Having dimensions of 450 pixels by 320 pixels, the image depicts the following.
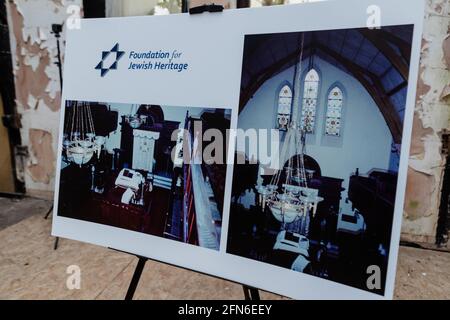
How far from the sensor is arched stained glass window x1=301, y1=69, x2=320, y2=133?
926 mm

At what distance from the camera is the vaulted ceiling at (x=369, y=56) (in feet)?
2.74

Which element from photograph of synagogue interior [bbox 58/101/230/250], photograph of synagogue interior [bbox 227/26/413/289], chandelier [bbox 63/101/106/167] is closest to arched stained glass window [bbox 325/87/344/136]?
photograph of synagogue interior [bbox 227/26/413/289]

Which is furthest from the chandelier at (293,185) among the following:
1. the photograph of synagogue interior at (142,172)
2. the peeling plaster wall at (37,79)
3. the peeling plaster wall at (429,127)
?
the peeling plaster wall at (37,79)

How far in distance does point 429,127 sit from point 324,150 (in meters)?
1.82

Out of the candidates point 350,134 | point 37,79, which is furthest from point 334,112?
point 37,79

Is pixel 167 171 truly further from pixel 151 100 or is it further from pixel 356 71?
pixel 356 71

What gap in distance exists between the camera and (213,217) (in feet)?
3.49

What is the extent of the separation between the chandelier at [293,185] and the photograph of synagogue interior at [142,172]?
17 cm

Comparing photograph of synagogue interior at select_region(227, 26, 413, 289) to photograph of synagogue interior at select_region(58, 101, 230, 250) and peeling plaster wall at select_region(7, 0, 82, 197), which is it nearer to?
photograph of synagogue interior at select_region(58, 101, 230, 250)

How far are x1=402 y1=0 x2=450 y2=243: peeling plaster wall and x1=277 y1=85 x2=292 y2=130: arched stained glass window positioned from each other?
5.80 feet

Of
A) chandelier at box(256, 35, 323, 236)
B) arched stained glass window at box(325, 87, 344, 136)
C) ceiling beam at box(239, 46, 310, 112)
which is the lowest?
chandelier at box(256, 35, 323, 236)

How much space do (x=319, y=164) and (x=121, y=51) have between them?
0.78 m

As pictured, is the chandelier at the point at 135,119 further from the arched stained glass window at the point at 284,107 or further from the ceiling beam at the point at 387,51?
the ceiling beam at the point at 387,51

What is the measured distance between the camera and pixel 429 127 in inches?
92.6
